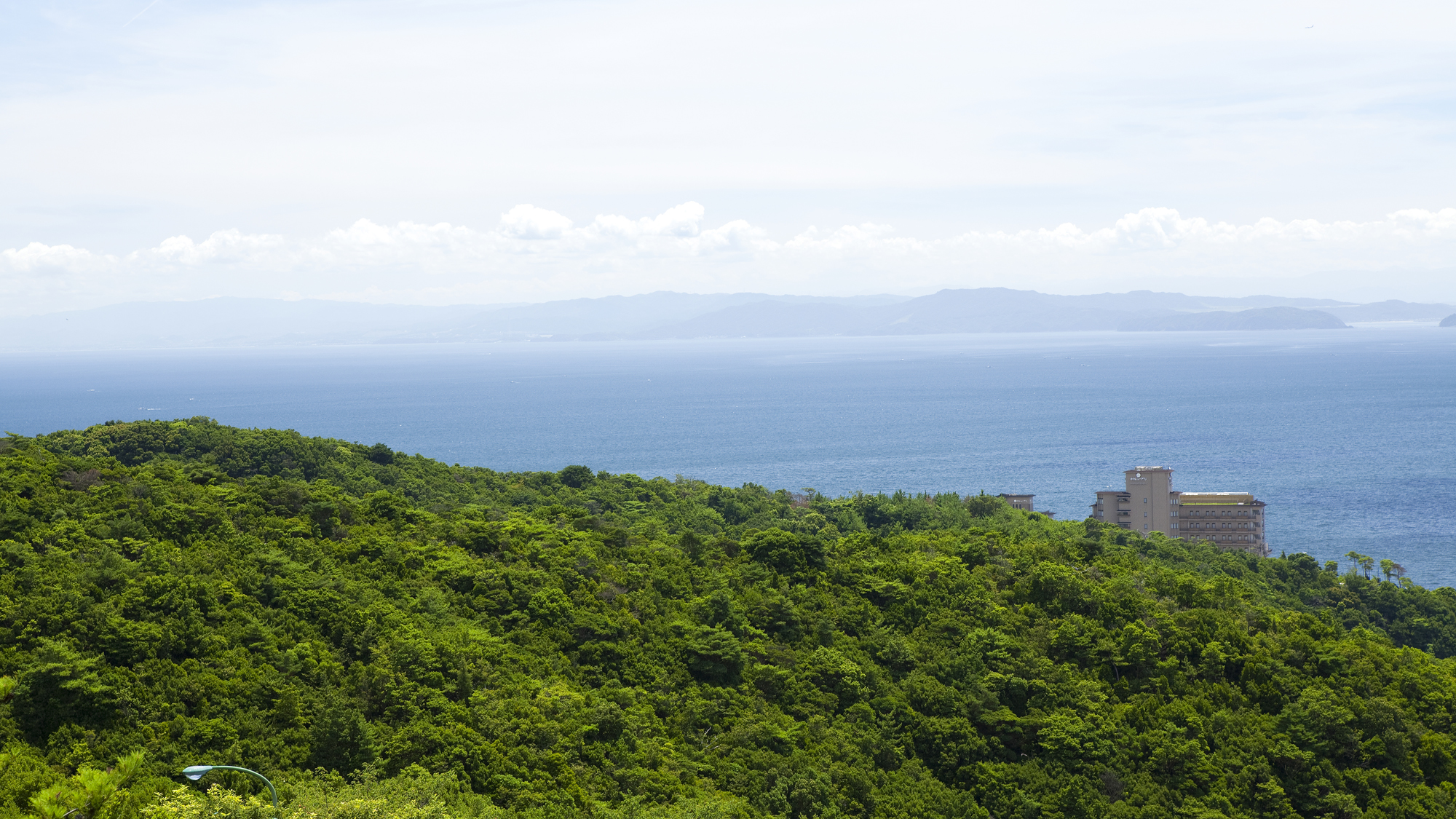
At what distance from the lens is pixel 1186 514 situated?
79.8 meters

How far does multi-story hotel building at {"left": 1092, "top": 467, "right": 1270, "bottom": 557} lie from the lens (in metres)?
78.1

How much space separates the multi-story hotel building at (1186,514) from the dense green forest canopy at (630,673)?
34569 millimetres

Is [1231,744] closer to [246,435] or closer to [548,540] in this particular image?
[548,540]

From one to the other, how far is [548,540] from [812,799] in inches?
613

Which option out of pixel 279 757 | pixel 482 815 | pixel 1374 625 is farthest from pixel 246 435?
pixel 1374 625

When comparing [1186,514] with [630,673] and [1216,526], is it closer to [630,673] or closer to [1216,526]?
[1216,526]

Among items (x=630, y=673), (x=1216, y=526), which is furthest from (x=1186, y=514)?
(x=630, y=673)

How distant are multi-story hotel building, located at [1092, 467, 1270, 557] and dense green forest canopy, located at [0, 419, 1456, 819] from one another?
34569 mm

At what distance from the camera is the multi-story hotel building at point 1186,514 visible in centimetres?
7806

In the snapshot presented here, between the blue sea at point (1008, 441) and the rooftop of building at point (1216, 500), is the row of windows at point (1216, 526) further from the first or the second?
the blue sea at point (1008, 441)

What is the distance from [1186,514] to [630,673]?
62.6 meters

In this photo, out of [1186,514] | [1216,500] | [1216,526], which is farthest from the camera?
[1216,500]

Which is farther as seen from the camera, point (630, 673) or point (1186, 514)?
point (1186, 514)

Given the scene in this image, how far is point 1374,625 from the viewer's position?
49.8m
